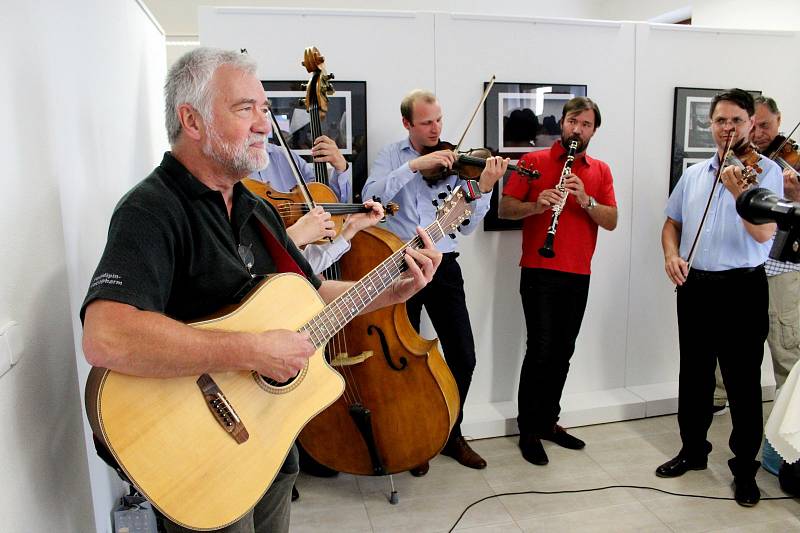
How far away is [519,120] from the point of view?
340cm

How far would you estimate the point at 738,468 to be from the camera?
9.00ft

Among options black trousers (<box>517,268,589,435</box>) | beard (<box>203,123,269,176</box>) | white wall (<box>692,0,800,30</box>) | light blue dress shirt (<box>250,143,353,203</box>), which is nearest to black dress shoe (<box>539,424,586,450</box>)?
black trousers (<box>517,268,589,435</box>)

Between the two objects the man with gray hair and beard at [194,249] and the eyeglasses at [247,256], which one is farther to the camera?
the eyeglasses at [247,256]

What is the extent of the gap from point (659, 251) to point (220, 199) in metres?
3.07

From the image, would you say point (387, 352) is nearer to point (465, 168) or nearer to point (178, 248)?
point (465, 168)

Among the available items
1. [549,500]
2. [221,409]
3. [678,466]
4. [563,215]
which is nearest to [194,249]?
[221,409]

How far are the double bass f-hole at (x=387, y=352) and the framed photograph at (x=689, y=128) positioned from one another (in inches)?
87.5

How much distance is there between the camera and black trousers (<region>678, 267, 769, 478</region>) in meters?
2.66

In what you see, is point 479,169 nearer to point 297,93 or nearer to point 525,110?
point 525,110

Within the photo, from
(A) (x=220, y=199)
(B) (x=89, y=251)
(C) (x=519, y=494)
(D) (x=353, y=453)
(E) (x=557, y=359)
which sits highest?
(A) (x=220, y=199)

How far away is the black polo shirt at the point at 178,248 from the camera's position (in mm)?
1212

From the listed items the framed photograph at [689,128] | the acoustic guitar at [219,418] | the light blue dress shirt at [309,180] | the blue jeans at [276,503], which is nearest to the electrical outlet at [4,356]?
the acoustic guitar at [219,418]

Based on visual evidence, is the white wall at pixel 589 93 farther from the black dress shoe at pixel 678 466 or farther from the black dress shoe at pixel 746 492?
the black dress shoe at pixel 746 492

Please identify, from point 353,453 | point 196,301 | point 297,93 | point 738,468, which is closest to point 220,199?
point 196,301
